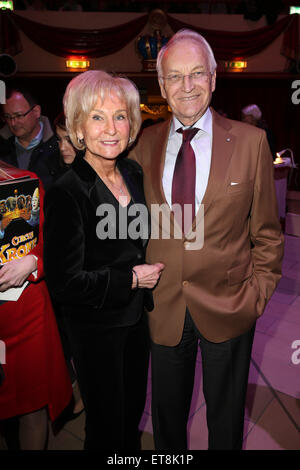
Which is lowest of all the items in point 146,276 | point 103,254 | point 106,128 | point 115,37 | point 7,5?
point 146,276

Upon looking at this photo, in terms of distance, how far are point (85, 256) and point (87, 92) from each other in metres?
0.56

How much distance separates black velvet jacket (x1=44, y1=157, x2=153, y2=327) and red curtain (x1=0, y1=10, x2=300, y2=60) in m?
7.03

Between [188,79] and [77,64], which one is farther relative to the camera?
[77,64]

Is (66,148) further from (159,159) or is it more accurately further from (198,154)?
(198,154)

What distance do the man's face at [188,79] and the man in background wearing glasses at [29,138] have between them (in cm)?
91

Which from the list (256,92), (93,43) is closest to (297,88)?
(256,92)

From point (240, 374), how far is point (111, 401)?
0.57 meters

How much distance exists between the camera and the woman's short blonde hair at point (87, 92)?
1.28m

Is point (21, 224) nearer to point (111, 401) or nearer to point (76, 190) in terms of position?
point (76, 190)

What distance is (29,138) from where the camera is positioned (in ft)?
7.20

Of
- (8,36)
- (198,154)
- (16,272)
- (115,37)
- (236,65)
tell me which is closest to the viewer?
(16,272)

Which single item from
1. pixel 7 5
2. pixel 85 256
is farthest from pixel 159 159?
pixel 7 5

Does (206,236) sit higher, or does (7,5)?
(7,5)

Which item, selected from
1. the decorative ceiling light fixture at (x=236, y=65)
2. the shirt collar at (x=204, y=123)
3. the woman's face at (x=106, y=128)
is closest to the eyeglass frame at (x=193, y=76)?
the shirt collar at (x=204, y=123)
